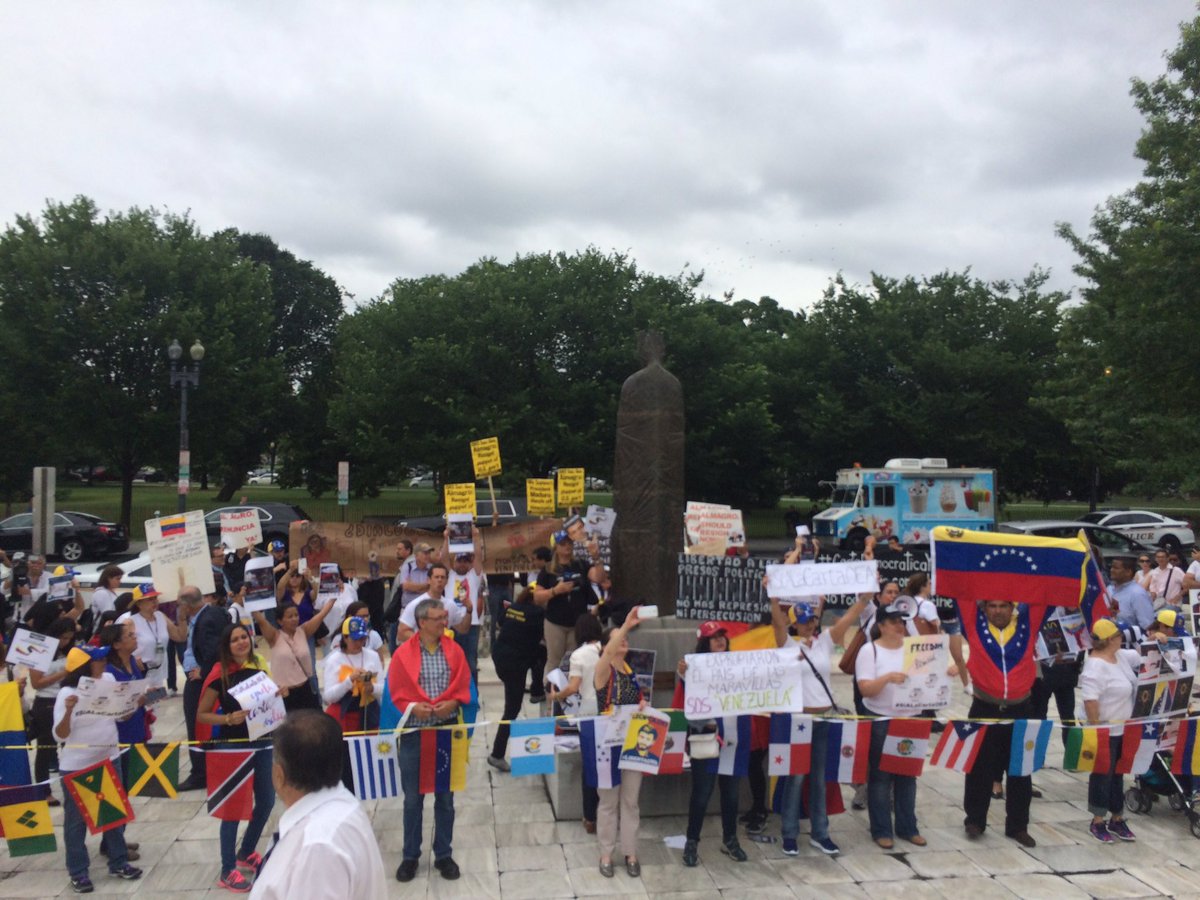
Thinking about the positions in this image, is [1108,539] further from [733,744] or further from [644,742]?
[644,742]

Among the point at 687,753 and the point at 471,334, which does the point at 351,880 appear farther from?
the point at 471,334

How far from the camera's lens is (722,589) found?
719cm

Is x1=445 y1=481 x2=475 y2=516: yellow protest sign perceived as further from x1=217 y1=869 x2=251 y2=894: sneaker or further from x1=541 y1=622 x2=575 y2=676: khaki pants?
x1=217 y1=869 x2=251 y2=894: sneaker

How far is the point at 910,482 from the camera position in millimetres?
24578

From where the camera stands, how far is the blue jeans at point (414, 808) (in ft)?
20.3

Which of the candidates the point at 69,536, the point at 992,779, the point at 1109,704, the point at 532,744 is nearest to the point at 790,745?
the point at 992,779

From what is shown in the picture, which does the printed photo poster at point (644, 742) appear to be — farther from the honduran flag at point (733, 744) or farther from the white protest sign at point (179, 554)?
→ the white protest sign at point (179, 554)

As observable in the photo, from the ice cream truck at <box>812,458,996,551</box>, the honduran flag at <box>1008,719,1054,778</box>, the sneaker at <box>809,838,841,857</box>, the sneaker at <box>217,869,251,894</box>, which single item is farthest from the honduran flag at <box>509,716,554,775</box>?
the ice cream truck at <box>812,458,996,551</box>

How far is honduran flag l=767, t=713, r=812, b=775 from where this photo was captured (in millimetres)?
6590

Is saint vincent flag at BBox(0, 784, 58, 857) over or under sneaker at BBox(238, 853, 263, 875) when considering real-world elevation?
over

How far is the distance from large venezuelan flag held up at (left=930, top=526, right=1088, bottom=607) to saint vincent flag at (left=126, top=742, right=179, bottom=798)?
18.4 ft

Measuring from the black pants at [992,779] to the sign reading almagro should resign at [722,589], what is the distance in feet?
6.00

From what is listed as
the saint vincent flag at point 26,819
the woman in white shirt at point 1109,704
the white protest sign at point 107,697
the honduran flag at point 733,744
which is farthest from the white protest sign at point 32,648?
the woman in white shirt at point 1109,704

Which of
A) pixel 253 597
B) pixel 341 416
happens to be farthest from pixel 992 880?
pixel 341 416
